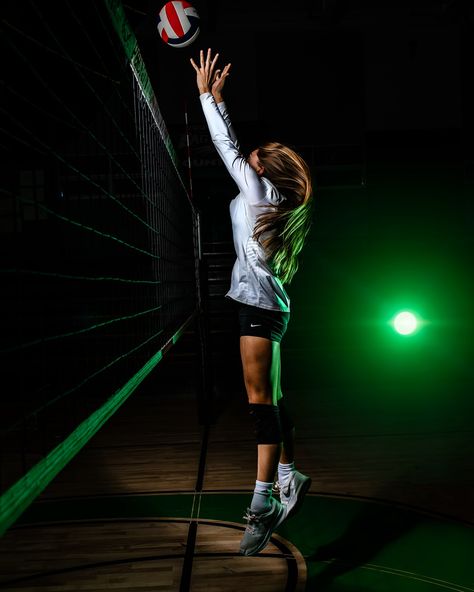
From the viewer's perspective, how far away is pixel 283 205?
2432mm

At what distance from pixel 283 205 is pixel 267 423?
85 cm

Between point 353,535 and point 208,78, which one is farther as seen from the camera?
point 353,535

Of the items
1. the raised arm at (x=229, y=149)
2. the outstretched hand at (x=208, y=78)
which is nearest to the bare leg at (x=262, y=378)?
the raised arm at (x=229, y=149)

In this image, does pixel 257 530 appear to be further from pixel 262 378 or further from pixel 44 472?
pixel 44 472

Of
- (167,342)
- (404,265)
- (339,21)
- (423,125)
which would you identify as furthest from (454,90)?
(167,342)

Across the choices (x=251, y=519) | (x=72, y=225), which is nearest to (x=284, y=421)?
(x=251, y=519)

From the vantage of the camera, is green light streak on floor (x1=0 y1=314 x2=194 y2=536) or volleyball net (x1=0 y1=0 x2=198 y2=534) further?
volleyball net (x1=0 y1=0 x2=198 y2=534)

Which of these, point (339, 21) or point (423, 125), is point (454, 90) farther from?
point (339, 21)

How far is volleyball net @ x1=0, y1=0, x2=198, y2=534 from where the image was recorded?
1.60 meters

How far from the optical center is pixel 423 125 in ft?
44.3

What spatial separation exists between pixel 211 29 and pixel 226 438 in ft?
36.6

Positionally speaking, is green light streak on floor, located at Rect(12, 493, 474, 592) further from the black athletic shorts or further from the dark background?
the dark background

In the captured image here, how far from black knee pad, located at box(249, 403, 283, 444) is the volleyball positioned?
4901mm

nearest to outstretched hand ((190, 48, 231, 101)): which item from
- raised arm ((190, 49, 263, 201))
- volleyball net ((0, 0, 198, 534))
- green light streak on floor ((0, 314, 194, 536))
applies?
raised arm ((190, 49, 263, 201))
